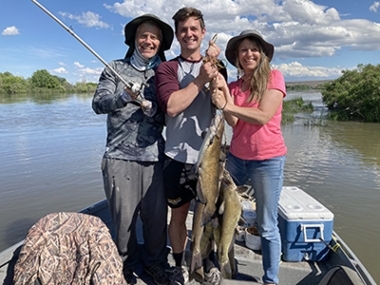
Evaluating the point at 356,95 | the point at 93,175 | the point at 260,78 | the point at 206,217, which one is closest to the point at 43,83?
the point at 356,95

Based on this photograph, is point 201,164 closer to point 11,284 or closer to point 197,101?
point 197,101

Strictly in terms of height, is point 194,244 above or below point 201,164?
below

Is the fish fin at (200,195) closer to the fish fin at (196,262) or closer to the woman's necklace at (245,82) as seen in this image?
the fish fin at (196,262)

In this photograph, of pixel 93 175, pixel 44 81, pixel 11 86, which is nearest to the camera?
pixel 93 175

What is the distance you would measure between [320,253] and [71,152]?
12.7 meters

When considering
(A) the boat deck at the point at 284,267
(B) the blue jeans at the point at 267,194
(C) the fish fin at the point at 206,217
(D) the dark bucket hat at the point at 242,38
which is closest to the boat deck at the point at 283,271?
(A) the boat deck at the point at 284,267

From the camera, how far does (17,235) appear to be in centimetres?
786

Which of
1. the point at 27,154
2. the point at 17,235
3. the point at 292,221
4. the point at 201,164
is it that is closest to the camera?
the point at 201,164

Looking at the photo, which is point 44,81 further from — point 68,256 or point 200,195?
point 200,195

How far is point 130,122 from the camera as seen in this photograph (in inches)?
130

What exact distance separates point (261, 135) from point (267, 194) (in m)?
0.55

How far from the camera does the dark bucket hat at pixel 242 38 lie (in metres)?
3.05

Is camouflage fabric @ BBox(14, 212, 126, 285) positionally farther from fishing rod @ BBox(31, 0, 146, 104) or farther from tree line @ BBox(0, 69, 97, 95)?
tree line @ BBox(0, 69, 97, 95)

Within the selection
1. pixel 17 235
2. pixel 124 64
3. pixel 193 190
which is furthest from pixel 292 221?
pixel 17 235
